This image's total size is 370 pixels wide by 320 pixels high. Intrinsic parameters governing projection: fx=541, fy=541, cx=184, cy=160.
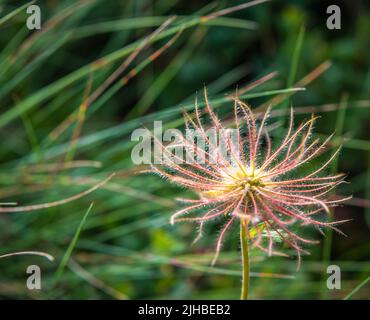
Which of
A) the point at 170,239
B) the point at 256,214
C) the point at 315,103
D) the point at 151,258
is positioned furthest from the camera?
the point at 315,103

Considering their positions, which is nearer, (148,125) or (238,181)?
(238,181)

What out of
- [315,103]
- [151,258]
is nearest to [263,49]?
[315,103]

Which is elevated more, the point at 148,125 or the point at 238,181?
the point at 148,125

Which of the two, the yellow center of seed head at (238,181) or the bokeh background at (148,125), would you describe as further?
the bokeh background at (148,125)

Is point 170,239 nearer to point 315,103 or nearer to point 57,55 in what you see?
point 315,103

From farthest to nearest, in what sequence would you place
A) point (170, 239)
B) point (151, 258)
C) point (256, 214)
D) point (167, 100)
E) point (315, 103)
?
point (167, 100) → point (315, 103) → point (170, 239) → point (151, 258) → point (256, 214)

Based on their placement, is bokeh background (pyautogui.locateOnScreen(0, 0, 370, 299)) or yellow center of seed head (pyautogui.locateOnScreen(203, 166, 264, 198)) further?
bokeh background (pyautogui.locateOnScreen(0, 0, 370, 299))
